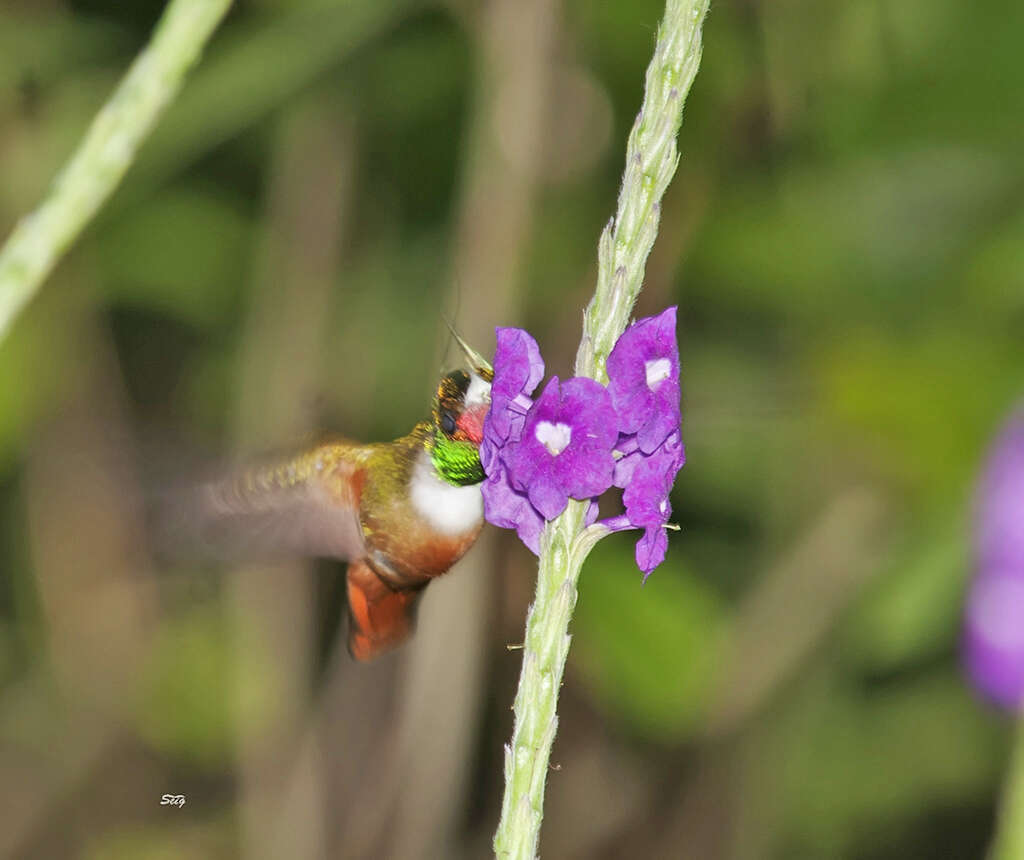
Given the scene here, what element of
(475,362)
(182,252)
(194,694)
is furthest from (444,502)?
(194,694)

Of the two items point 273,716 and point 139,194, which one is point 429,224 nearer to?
point 139,194

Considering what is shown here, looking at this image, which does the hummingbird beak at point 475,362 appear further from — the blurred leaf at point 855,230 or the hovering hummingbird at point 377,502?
the blurred leaf at point 855,230

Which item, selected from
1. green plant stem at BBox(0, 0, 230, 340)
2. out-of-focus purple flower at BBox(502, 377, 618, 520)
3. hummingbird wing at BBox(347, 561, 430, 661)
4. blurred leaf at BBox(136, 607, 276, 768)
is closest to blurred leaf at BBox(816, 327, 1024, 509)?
hummingbird wing at BBox(347, 561, 430, 661)

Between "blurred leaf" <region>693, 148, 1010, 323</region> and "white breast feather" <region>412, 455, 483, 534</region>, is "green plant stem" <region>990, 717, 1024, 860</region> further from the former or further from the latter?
"blurred leaf" <region>693, 148, 1010, 323</region>

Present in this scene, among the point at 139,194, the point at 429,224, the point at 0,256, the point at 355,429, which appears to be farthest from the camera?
the point at 429,224

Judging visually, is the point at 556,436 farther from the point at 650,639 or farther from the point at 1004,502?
the point at 650,639

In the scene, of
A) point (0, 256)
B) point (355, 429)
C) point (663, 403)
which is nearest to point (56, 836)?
point (355, 429)
